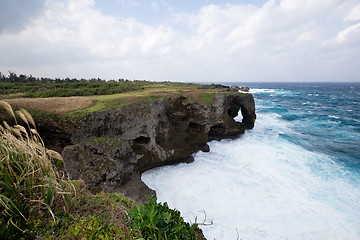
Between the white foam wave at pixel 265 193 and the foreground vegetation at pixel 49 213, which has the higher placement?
the foreground vegetation at pixel 49 213

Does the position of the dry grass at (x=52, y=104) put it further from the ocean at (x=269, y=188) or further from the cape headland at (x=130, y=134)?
the ocean at (x=269, y=188)

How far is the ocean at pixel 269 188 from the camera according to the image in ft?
33.6

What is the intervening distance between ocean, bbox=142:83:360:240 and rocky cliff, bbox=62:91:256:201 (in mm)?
1936

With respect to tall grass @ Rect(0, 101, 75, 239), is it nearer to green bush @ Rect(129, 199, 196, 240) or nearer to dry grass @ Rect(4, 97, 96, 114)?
green bush @ Rect(129, 199, 196, 240)

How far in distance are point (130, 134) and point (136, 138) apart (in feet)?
2.30

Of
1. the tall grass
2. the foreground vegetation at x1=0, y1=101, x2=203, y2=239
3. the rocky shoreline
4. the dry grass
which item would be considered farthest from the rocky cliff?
the tall grass

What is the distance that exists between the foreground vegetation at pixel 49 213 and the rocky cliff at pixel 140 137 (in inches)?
322

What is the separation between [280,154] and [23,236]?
2210 cm

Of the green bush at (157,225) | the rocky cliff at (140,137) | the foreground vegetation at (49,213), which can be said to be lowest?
the rocky cliff at (140,137)

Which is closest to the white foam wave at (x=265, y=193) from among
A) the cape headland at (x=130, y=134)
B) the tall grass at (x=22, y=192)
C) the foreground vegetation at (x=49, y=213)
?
the cape headland at (x=130, y=134)

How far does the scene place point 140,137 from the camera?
614 inches

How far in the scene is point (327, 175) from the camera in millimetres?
15102

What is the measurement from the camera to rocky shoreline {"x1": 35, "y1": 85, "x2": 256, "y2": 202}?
11133 millimetres

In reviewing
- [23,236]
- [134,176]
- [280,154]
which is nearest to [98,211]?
[23,236]
